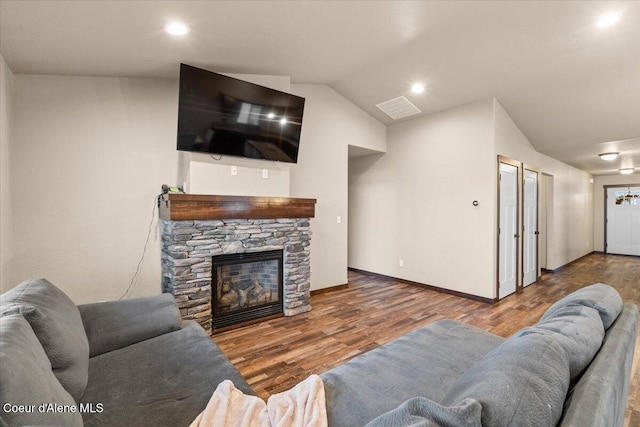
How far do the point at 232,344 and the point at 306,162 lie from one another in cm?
254

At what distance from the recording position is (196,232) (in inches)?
114

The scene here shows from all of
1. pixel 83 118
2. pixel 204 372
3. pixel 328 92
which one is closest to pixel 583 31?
pixel 328 92

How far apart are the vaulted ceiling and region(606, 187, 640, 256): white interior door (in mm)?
5760

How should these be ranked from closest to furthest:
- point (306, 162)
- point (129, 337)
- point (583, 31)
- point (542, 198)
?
point (129, 337) < point (583, 31) < point (306, 162) < point (542, 198)

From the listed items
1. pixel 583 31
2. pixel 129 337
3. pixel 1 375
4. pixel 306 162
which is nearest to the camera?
pixel 1 375

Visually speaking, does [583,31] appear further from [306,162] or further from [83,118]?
[83,118]

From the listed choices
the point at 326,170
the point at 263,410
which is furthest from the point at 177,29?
the point at 263,410

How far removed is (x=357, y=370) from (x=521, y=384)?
0.85 meters

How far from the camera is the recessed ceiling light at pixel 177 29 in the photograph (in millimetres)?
2307

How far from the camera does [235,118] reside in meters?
3.14

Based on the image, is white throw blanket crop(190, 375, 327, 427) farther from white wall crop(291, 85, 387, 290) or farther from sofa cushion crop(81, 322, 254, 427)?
white wall crop(291, 85, 387, 290)

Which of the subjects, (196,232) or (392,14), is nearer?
(392,14)

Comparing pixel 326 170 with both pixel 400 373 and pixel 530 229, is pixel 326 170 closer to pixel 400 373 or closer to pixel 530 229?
pixel 400 373

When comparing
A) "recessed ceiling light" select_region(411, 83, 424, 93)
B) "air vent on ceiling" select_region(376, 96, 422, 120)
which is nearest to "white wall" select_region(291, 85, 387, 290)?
"air vent on ceiling" select_region(376, 96, 422, 120)
